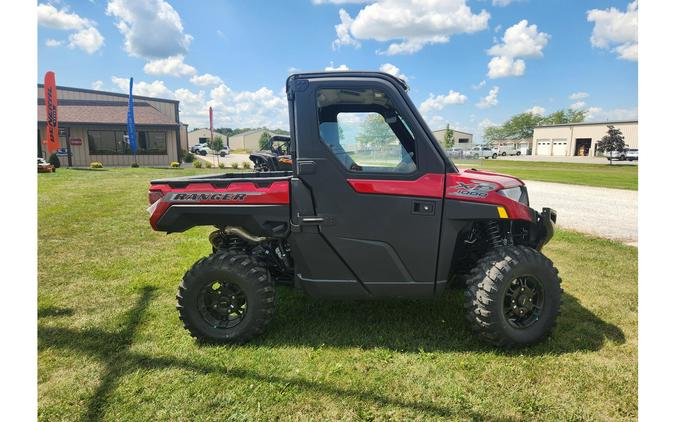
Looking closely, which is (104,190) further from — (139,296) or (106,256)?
(139,296)

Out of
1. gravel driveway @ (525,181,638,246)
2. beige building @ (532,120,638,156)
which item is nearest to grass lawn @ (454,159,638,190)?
gravel driveway @ (525,181,638,246)

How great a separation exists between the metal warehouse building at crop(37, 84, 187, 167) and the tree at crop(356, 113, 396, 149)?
30.2 metres

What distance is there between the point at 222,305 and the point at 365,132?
1953mm

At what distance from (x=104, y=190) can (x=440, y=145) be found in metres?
14.0

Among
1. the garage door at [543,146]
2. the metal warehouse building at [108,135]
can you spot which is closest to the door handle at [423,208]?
the metal warehouse building at [108,135]

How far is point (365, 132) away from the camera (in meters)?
3.36

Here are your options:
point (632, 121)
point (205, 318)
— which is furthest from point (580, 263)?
point (632, 121)

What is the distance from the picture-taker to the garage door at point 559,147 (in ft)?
205

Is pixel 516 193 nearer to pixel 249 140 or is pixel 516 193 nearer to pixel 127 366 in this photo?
pixel 127 366

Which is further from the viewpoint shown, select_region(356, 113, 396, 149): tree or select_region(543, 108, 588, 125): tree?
select_region(543, 108, 588, 125): tree

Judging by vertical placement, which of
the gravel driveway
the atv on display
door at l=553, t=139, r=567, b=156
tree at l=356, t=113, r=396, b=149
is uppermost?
door at l=553, t=139, r=567, b=156

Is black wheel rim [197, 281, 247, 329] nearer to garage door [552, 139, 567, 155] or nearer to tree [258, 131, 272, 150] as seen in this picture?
tree [258, 131, 272, 150]

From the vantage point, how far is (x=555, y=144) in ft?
210

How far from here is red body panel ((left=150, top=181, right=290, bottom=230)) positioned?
10.4ft
